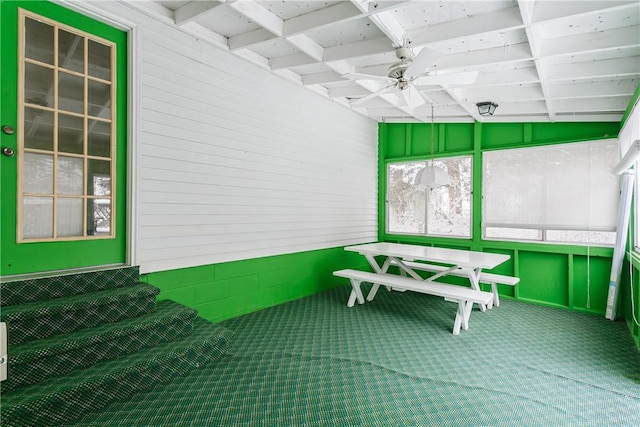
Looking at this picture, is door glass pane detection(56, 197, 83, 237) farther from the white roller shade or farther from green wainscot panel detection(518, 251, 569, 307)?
green wainscot panel detection(518, 251, 569, 307)

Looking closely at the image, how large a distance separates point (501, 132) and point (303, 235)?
12.1 ft

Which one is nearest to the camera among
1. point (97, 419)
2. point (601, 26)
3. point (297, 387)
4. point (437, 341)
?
point (97, 419)

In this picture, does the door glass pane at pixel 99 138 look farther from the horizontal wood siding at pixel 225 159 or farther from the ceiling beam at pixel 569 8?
the ceiling beam at pixel 569 8

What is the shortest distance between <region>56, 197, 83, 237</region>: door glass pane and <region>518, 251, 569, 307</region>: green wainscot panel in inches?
231

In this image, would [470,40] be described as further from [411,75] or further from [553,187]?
[553,187]

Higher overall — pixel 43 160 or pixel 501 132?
pixel 501 132

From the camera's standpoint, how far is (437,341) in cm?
365

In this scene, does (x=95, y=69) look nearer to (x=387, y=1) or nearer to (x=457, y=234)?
(x=387, y=1)

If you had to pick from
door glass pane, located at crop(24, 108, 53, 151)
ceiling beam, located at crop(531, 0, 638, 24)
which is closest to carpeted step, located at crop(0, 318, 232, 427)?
door glass pane, located at crop(24, 108, 53, 151)

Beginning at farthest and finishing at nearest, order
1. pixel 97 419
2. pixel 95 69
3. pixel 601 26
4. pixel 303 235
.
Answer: pixel 303 235 < pixel 95 69 < pixel 601 26 < pixel 97 419

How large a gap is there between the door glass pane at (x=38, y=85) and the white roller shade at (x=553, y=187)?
587 cm

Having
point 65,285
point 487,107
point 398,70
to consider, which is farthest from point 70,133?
point 487,107

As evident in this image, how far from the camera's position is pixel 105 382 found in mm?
2363

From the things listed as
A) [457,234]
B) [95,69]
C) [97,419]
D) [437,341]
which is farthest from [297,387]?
[457,234]
